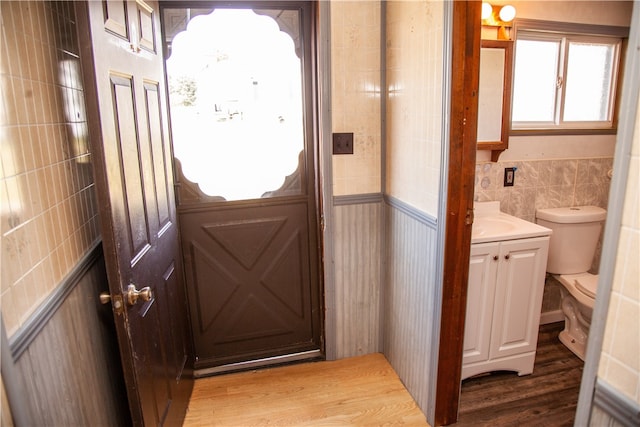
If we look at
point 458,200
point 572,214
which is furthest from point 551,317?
point 458,200

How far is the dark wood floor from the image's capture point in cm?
203

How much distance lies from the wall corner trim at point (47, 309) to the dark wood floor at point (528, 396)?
1.79 m

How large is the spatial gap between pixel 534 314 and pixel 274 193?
62.1 inches

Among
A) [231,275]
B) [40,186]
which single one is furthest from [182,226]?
[40,186]

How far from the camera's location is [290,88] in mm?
2291

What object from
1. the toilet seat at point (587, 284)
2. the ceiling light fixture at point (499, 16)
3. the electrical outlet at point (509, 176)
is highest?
the ceiling light fixture at point (499, 16)

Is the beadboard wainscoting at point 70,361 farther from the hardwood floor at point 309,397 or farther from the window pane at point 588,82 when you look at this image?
the window pane at point 588,82

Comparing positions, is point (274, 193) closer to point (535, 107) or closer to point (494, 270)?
point (494, 270)

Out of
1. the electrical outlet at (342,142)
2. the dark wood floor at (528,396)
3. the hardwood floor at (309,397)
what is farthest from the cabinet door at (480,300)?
the electrical outlet at (342,142)

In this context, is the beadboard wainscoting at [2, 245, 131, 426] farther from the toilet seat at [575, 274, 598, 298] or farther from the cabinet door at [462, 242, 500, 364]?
the toilet seat at [575, 274, 598, 298]

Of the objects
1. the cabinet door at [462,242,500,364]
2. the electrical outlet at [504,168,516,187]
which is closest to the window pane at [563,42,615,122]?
the electrical outlet at [504,168,516,187]

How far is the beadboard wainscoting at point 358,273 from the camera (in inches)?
93.6

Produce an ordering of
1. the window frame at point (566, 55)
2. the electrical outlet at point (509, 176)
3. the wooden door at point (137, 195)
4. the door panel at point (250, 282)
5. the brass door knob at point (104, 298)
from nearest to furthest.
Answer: the wooden door at point (137, 195) → the brass door knob at point (104, 298) → the door panel at point (250, 282) → the window frame at point (566, 55) → the electrical outlet at point (509, 176)

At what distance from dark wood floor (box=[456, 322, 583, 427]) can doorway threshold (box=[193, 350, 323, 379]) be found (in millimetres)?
898
